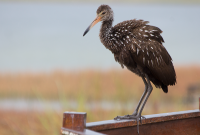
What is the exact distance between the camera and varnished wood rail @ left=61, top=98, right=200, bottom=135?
1.18 metres

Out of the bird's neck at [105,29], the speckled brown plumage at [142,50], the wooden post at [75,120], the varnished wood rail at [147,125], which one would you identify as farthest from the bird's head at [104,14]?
the wooden post at [75,120]

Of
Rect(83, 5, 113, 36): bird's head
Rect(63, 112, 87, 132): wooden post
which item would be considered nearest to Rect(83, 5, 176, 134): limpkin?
Rect(83, 5, 113, 36): bird's head

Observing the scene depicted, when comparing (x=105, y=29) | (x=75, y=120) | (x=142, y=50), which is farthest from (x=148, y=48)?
(x=75, y=120)

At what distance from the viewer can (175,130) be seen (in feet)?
5.84

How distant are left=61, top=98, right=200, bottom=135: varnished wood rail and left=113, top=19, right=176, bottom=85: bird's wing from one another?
281 millimetres

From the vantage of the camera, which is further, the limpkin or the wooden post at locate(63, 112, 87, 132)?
the limpkin

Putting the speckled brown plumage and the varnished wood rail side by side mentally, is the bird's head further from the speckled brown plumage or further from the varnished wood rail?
the varnished wood rail

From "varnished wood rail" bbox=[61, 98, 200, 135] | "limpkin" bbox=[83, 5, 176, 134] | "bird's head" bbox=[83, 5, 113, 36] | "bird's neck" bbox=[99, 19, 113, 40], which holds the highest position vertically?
"bird's head" bbox=[83, 5, 113, 36]

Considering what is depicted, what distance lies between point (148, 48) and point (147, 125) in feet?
1.68

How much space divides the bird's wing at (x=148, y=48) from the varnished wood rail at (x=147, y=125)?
28cm

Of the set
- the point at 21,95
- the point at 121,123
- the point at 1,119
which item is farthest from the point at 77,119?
the point at 21,95

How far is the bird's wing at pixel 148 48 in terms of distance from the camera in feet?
6.01

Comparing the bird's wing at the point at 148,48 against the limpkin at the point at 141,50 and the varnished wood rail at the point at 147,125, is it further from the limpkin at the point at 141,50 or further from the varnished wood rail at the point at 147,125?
the varnished wood rail at the point at 147,125

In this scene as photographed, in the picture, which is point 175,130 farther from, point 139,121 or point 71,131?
point 71,131
